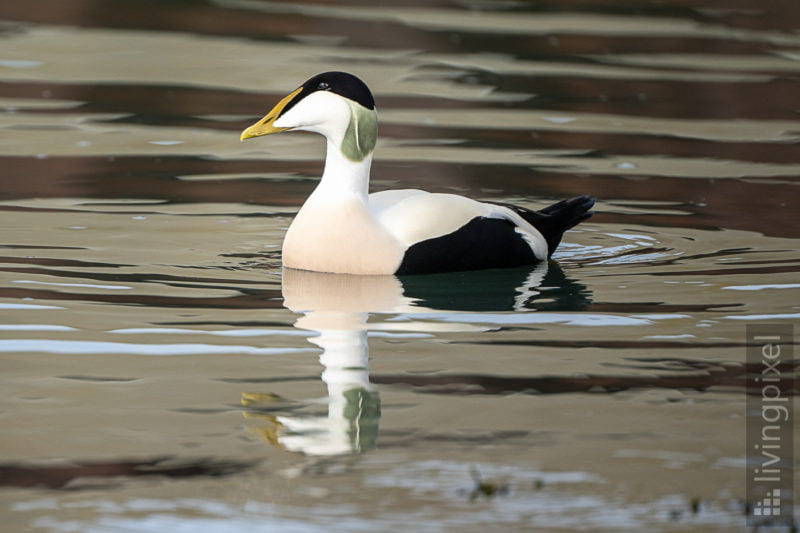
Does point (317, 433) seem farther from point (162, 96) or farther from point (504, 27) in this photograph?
point (504, 27)

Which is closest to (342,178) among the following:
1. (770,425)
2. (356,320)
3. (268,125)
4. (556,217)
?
(268,125)

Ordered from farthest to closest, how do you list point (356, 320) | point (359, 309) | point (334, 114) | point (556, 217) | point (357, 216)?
point (556, 217), point (334, 114), point (357, 216), point (359, 309), point (356, 320)

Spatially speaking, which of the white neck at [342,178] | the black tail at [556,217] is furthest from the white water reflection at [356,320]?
the white neck at [342,178]

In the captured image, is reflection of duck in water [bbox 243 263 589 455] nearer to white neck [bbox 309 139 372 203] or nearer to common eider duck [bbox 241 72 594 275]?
common eider duck [bbox 241 72 594 275]

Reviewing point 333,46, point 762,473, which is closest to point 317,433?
point 762,473

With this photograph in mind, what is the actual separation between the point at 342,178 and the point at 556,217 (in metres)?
1.29

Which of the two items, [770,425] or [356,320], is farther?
[356,320]

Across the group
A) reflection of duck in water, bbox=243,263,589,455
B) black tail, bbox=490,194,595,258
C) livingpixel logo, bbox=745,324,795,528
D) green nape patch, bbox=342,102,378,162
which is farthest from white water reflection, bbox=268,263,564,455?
livingpixel logo, bbox=745,324,795,528

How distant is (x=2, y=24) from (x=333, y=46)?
350 cm

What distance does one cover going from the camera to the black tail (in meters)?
7.67

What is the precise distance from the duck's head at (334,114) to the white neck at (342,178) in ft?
0.10

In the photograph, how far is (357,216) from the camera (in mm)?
6980

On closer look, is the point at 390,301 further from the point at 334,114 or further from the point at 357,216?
the point at 334,114

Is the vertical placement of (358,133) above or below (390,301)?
above
